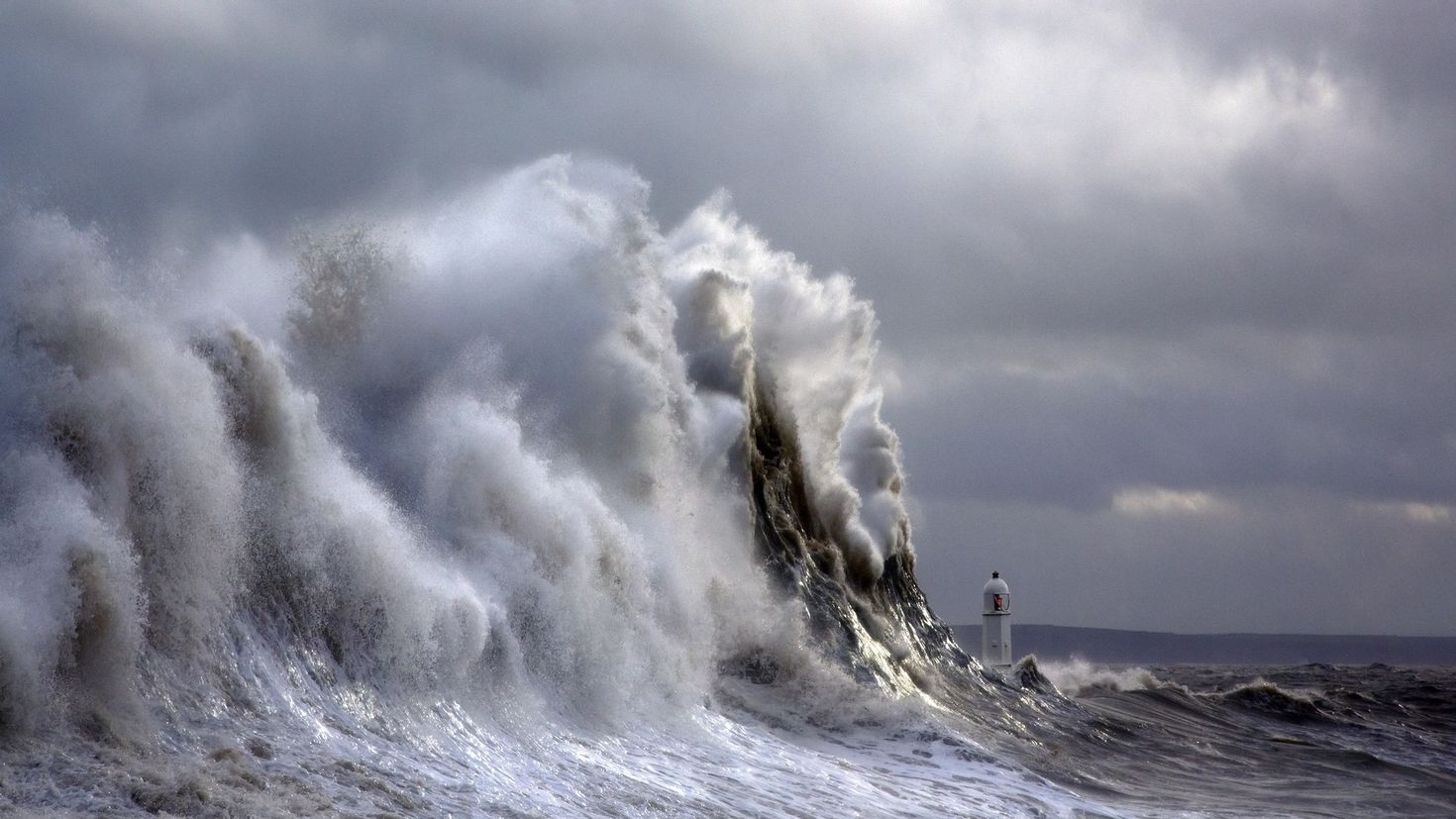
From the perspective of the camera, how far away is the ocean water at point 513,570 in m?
6.64

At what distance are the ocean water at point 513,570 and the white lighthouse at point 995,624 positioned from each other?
61 cm

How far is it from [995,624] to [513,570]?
11928 mm

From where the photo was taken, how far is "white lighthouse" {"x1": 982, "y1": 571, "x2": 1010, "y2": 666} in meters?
20.1

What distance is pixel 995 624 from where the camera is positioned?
20.5m

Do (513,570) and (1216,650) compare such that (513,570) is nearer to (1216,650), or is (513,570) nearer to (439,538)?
(439,538)

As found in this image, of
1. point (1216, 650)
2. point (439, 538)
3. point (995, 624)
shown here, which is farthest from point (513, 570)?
point (1216, 650)

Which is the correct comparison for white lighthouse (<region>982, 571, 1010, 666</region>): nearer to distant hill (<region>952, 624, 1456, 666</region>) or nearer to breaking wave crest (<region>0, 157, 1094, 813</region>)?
breaking wave crest (<region>0, 157, 1094, 813</region>)

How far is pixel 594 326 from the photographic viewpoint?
44.4 feet

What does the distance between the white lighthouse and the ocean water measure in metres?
0.61

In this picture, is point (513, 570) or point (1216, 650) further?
point (1216, 650)

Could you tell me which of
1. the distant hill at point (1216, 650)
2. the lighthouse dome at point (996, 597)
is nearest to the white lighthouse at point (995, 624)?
the lighthouse dome at point (996, 597)

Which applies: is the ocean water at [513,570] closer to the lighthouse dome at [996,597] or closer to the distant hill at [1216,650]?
the lighthouse dome at [996,597]

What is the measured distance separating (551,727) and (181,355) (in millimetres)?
3366

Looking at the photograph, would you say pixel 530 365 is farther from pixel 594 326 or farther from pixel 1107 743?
pixel 1107 743
